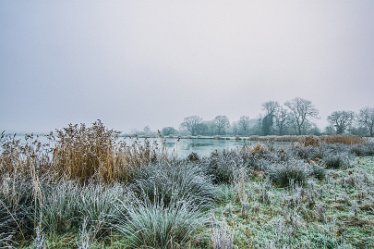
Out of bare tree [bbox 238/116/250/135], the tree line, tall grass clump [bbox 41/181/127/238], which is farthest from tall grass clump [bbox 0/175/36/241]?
bare tree [bbox 238/116/250/135]

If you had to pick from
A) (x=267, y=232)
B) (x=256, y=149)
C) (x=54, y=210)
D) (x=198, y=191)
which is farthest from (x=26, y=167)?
(x=256, y=149)

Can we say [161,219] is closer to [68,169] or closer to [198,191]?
[198,191]

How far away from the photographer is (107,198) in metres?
3.01

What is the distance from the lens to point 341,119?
2048 inches

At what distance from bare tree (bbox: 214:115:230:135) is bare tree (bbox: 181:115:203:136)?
441 centimetres

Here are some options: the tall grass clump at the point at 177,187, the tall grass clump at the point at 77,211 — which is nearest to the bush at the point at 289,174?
the tall grass clump at the point at 177,187

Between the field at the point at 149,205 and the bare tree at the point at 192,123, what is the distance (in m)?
57.9

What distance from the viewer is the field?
2400 millimetres

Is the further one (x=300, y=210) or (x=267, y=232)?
(x=300, y=210)

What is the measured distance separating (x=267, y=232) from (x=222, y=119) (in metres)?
64.9

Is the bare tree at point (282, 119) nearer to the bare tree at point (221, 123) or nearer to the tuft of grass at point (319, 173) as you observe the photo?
the bare tree at point (221, 123)

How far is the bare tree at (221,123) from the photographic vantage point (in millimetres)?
66188

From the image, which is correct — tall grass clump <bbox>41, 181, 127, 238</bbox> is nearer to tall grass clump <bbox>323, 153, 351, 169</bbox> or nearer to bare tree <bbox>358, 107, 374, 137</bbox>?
tall grass clump <bbox>323, 153, 351, 169</bbox>

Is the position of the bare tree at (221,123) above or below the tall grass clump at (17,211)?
above
